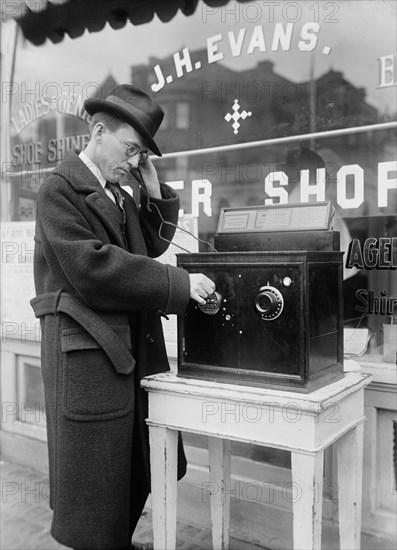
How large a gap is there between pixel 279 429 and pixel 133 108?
47.0 inches

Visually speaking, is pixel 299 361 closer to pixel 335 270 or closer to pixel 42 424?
pixel 335 270

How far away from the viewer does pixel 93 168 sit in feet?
6.84

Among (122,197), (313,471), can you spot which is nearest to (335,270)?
(313,471)

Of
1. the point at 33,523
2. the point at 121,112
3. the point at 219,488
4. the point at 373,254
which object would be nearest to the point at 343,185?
the point at 373,254

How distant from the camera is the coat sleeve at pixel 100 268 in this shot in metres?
1.87

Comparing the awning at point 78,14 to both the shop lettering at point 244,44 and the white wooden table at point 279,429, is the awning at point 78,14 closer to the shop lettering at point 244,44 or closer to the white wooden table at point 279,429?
the shop lettering at point 244,44

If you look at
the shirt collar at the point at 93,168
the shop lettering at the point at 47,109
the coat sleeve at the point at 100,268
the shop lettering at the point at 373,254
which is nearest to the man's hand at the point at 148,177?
the shirt collar at the point at 93,168

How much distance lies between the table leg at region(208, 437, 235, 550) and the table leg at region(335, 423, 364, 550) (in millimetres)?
531

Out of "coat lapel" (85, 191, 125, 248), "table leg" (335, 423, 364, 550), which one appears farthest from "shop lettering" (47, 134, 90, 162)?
"table leg" (335, 423, 364, 550)

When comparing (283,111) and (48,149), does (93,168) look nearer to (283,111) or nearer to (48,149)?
(283,111)

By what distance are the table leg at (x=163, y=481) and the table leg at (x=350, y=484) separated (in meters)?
0.59

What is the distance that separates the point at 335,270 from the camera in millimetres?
1972

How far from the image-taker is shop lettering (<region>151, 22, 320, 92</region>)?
8.41 ft

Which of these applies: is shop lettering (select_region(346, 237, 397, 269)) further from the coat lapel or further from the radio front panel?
the coat lapel
